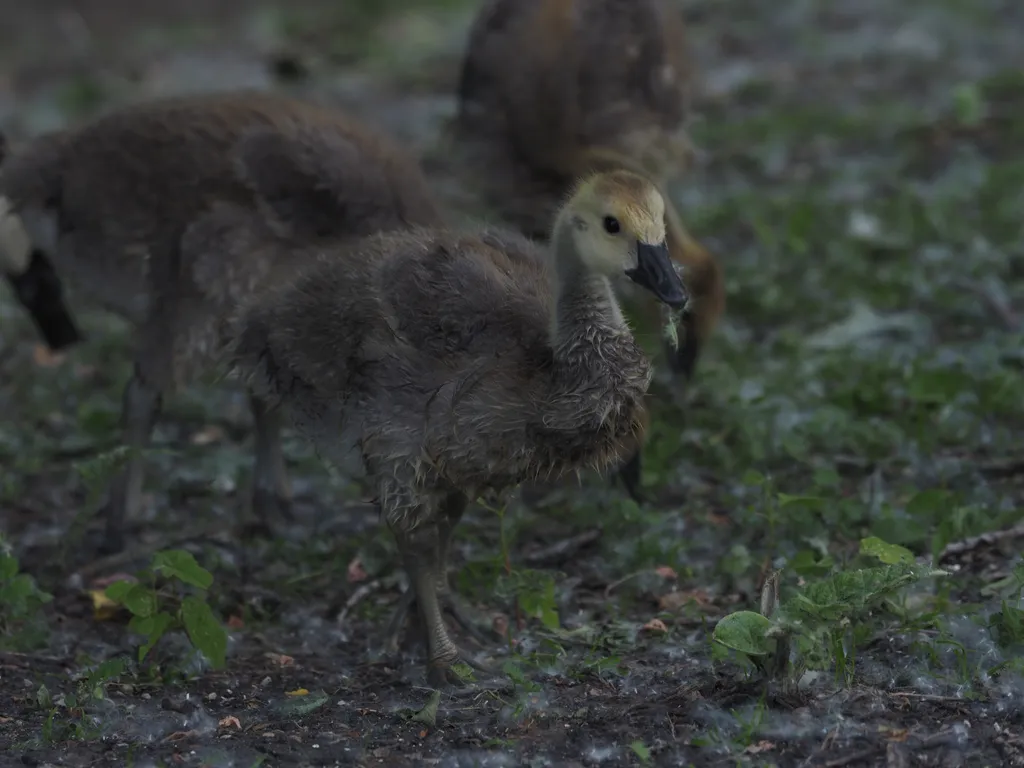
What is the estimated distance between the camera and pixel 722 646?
15.1ft

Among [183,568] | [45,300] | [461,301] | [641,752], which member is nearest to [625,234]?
[461,301]

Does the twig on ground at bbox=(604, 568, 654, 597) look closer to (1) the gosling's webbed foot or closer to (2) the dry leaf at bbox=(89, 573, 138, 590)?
(1) the gosling's webbed foot

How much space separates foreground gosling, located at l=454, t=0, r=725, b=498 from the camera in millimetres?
6793

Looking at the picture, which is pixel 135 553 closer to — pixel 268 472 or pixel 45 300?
pixel 268 472

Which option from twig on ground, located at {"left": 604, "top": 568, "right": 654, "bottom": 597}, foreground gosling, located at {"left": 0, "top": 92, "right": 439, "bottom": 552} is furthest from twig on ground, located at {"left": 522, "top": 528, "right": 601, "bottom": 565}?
foreground gosling, located at {"left": 0, "top": 92, "right": 439, "bottom": 552}

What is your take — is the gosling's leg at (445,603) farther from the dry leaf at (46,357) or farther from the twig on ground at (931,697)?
the dry leaf at (46,357)

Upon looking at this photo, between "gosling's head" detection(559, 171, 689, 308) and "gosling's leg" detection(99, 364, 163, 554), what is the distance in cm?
217

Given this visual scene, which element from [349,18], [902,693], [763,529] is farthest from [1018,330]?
[349,18]

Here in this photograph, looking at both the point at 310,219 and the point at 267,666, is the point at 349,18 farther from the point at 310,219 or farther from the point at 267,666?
the point at 267,666

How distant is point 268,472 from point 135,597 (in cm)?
130

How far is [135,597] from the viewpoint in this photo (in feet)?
17.3

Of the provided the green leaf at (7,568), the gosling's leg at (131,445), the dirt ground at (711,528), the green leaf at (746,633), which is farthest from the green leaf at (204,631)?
the green leaf at (746,633)

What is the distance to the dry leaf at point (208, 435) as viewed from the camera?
7.20m

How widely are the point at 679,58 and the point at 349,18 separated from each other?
229 inches
